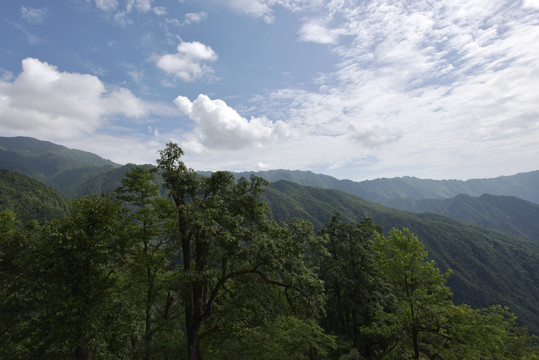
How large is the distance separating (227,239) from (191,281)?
3.93m

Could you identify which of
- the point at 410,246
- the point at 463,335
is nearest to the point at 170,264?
the point at 410,246

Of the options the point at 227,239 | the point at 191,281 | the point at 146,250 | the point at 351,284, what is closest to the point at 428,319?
the point at 351,284

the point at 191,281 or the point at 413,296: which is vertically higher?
the point at 191,281

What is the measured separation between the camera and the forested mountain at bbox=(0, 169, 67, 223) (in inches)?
6176

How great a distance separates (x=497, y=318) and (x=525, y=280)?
265 meters

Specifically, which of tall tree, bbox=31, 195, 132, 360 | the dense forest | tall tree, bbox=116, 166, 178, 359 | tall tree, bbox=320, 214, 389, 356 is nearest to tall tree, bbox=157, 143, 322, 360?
the dense forest

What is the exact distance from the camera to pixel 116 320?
13422 mm

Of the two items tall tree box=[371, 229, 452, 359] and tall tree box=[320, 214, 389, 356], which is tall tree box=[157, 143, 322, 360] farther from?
tall tree box=[320, 214, 389, 356]

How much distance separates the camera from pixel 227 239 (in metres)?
11.1

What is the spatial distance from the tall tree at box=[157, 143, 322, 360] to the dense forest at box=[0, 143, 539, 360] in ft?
0.21

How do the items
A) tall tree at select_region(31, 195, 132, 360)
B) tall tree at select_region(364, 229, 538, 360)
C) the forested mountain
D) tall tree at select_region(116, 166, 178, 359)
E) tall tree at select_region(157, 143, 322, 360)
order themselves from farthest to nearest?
the forested mountain → tall tree at select_region(364, 229, 538, 360) → tall tree at select_region(116, 166, 178, 359) → tall tree at select_region(157, 143, 322, 360) → tall tree at select_region(31, 195, 132, 360)

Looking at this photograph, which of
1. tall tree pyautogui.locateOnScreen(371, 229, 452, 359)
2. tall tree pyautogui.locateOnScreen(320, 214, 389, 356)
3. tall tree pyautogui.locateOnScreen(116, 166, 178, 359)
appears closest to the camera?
tall tree pyautogui.locateOnScreen(116, 166, 178, 359)

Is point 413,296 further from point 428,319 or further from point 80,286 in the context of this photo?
point 80,286

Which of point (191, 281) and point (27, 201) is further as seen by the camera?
point (27, 201)
